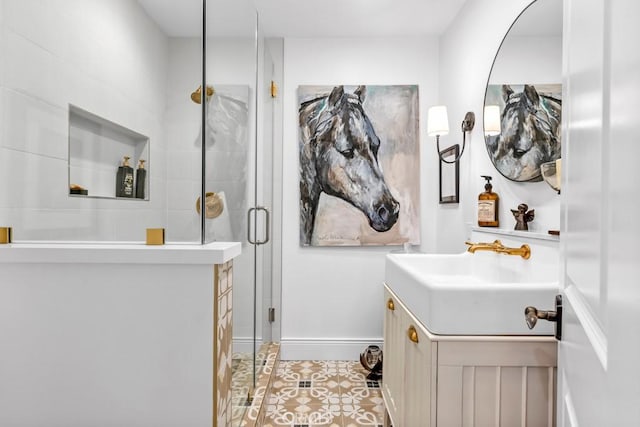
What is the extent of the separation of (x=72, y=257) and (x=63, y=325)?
0.22 meters

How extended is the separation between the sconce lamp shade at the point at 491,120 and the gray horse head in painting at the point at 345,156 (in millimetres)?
923

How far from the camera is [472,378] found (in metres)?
1.11

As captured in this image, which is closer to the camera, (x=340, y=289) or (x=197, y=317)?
(x=197, y=317)

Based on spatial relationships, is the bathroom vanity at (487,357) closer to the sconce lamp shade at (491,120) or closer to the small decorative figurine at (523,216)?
the small decorative figurine at (523,216)

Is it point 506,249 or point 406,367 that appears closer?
point 406,367

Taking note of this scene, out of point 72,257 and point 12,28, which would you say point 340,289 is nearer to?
point 72,257

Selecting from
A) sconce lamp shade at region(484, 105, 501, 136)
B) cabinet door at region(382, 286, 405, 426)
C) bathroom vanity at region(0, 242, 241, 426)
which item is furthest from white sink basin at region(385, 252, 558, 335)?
sconce lamp shade at region(484, 105, 501, 136)

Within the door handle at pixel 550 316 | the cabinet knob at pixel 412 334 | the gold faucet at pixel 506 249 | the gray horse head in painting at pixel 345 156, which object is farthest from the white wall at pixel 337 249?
the door handle at pixel 550 316

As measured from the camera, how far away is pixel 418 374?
49.0 inches

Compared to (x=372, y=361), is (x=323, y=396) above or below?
below

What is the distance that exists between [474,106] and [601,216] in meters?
1.82

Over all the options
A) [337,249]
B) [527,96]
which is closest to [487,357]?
[527,96]

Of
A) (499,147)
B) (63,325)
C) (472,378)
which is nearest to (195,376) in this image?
(63,325)

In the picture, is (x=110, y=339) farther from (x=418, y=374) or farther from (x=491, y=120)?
(x=491, y=120)
